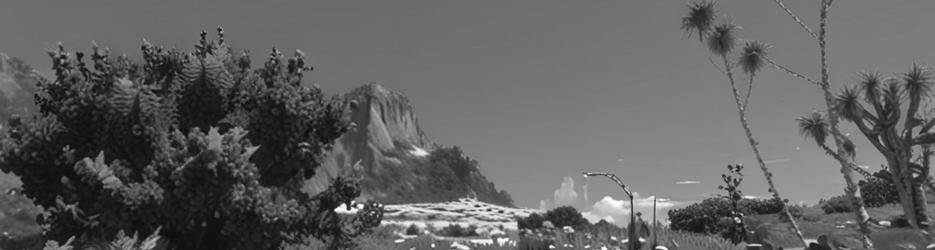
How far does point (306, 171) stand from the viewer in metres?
8.83

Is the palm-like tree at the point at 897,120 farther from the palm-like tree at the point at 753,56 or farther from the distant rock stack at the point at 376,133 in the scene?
the distant rock stack at the point at 376,133

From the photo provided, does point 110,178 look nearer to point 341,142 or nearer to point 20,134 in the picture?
point 20,134

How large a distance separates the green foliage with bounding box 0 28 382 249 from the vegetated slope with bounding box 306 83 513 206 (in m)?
127

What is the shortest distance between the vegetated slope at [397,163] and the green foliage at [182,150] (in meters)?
127

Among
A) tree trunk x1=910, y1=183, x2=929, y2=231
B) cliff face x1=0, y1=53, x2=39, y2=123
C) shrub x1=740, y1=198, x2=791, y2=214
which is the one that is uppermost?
cliff face x1=0, y1=53, x2=39, y2=123

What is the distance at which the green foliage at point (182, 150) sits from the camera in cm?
648

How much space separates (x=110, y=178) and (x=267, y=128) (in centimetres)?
191

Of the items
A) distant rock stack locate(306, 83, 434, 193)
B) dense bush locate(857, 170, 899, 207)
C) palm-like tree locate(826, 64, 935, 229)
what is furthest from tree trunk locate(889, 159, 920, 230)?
distant rock stack locate(306, 83, 434, 193)

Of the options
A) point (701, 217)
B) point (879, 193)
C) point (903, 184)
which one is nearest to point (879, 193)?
point (879, 193)

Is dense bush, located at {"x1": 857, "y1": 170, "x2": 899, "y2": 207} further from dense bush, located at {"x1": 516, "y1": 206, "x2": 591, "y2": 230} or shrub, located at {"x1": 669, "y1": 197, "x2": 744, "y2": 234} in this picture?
dense bush, located at {"x1": 516, "y1": 206, "x2": 591, "y2": 230}

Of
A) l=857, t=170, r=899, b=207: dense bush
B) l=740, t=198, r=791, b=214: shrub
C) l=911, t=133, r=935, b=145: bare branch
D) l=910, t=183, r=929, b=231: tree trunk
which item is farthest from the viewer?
l=857, t=170, r=899, b=207: dense bush

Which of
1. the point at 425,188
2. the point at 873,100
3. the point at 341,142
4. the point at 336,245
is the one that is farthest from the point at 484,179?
the point at 336,245

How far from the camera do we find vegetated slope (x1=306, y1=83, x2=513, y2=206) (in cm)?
14875

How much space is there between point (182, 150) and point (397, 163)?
499 feet
